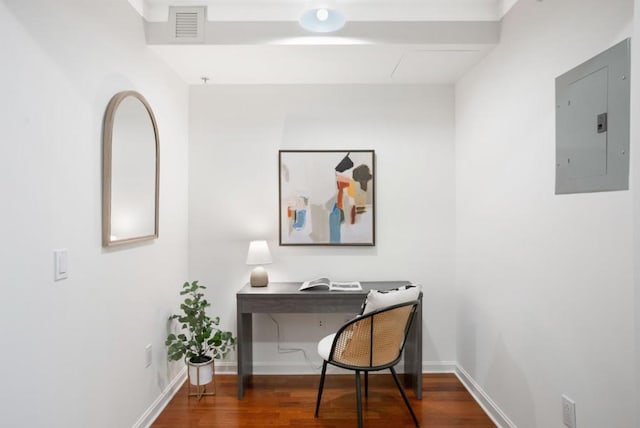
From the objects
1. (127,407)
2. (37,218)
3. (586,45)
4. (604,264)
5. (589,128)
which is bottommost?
(127,407)

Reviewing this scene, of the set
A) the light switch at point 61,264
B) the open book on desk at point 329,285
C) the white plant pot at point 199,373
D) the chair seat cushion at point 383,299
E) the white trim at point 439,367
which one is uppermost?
the light switch at point 61,264

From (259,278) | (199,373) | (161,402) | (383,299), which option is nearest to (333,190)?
(259,278)

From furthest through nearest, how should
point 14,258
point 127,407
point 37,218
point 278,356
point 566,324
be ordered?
1. point 278,356
2. point 127,407
3. point 566,324
4. point 37,218
5. point 14,258

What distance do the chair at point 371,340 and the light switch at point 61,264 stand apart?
4.49 feet

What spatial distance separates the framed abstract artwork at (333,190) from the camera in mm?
3014

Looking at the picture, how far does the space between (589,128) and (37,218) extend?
2.21m

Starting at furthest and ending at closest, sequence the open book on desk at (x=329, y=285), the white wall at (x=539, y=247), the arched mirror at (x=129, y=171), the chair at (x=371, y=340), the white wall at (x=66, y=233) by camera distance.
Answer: the open book on desk at (x=329, y=285) < the chair at (x=371, y=340) < the arched mirror at (x=129, y=171) < the white wall at (x=539, y=247) < the white wall at (x=66, y=233)

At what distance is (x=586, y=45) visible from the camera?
4.97 feet

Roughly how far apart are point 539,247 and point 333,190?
62.0 inches

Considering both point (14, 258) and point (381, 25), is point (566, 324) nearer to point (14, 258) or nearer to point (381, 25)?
point (381, 25)

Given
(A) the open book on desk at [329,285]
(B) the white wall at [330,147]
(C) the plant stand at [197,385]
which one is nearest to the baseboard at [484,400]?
(B) the white wall at [330,147]

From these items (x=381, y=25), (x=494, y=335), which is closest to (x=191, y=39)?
(x=381, y=25)

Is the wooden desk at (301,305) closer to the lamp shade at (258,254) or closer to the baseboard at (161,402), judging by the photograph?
the lamp shade at (258,254)

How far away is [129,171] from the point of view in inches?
79.7
